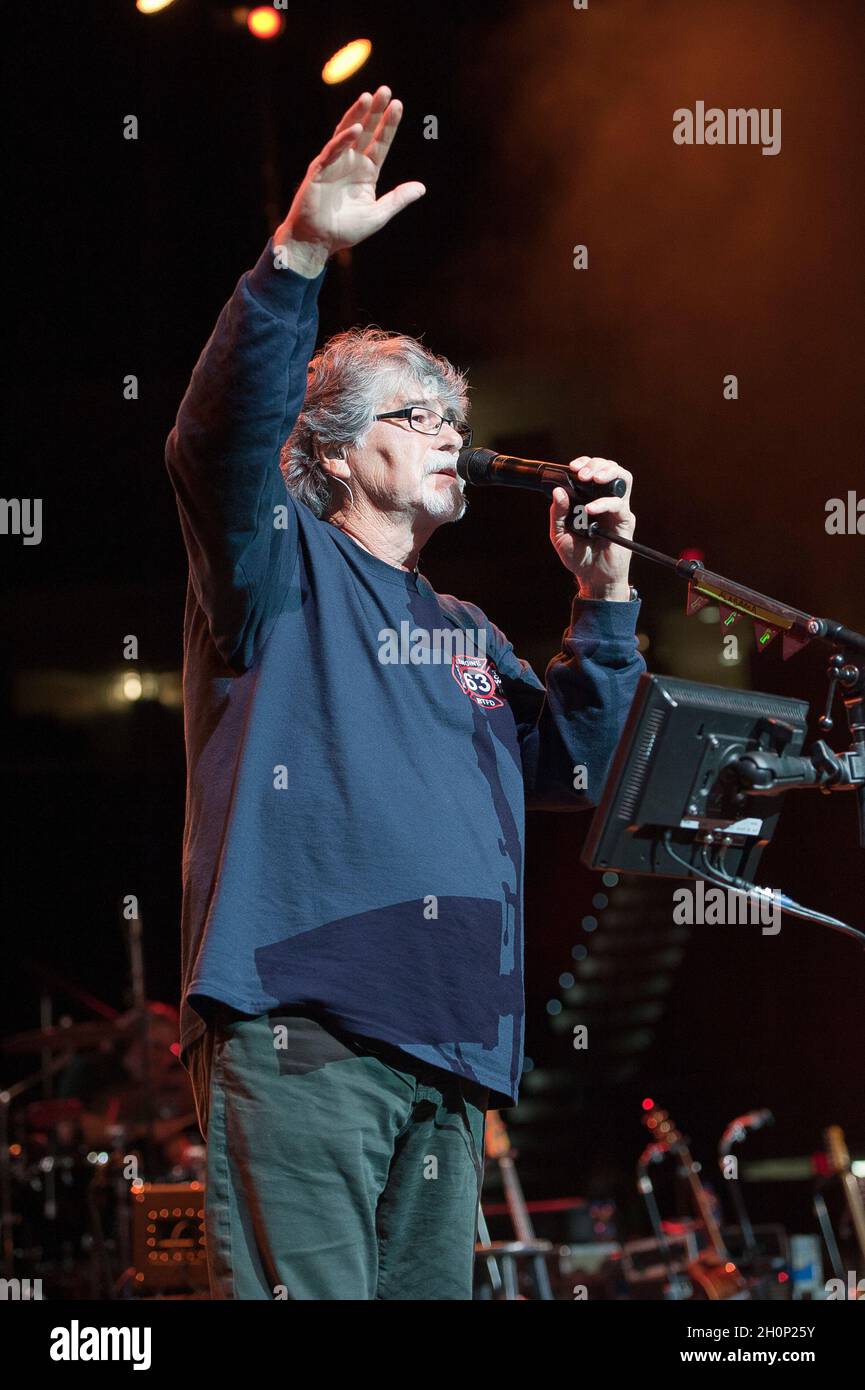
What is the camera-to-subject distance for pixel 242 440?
4.82 feet

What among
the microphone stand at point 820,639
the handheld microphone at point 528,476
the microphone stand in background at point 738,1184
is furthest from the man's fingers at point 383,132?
the microphone stand in background at point 738,1184

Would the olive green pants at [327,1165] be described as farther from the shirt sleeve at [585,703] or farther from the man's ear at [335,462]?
the man's ear at [335,462]

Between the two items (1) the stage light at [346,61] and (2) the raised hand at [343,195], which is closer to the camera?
(2) the raised hand at [343,195]

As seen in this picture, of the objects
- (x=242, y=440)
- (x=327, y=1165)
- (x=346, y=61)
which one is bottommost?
(x=327, y=1165)

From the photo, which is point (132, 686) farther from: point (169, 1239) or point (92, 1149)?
point (169, 1239)

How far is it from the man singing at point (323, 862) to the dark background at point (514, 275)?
1.80 meters

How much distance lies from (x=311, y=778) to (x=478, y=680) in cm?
35

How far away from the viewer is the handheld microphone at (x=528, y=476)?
1.71 metres

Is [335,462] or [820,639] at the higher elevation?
[335,462]

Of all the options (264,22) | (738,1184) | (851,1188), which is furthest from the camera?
(738,1184)

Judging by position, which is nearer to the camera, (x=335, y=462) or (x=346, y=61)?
(x=335, y=462)

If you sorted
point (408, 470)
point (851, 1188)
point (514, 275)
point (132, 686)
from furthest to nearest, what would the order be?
point (132, 686)
point (851, 1188)
point (514, 275)
point (408, 470)

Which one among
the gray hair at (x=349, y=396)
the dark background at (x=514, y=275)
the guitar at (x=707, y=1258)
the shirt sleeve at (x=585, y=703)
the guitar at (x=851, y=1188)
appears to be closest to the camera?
the shirt sleeve at (x=585, y=703)

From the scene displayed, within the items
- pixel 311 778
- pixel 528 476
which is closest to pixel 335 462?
pixel 528 476
